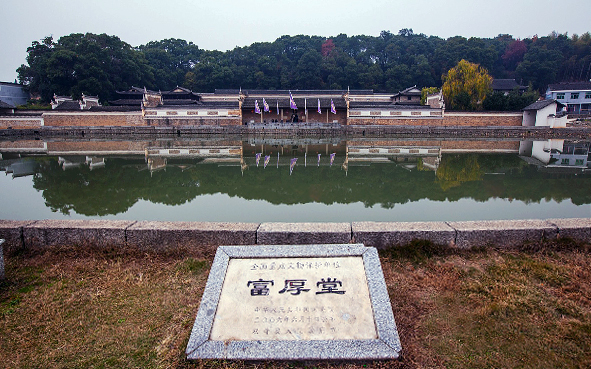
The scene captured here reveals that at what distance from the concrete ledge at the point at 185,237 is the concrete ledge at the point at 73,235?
0.52ft

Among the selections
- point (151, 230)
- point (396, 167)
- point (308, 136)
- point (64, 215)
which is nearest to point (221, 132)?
point (308, 136)

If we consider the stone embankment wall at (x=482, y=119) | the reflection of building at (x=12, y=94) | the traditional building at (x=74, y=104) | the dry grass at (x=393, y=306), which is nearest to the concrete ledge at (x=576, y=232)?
the dry grass at (x=393, y=306)

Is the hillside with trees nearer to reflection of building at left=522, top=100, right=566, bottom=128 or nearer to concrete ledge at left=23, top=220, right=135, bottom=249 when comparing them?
reflection of building at left=522, top=100, right=566, bottom=128

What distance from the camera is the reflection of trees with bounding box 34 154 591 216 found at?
6.87 metres

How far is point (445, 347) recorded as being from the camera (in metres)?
2.29

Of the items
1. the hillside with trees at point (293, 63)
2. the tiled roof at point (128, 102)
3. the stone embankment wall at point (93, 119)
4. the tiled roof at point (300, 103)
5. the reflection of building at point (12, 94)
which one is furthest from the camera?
the reflection of building at point (12, 94)

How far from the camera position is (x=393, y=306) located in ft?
8.98

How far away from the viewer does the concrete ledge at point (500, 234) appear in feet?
11.8

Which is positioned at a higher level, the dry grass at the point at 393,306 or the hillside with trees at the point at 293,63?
the hillside with trees at the point at 293,63

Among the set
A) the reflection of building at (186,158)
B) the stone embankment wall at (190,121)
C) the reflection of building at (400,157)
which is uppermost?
the stone embankment wall at (190,121)

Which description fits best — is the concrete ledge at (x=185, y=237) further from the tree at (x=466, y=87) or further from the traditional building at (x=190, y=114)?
the tree at (x=466, y=87)

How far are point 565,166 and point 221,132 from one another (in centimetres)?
2083

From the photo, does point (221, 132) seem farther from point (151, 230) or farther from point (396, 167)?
point (151, 230)

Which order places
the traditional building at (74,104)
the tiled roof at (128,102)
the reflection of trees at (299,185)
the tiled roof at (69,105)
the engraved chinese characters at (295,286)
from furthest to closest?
the tiled roof at (128,102) → the traditional building at (74,104) → the tiled roof at (69,105) → the reflection of trees at (299,185) → the engraved chinese characters at (295,286)
